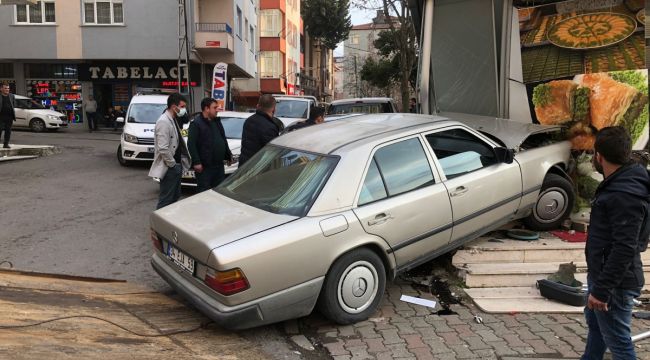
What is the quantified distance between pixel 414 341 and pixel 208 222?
5.93 feet

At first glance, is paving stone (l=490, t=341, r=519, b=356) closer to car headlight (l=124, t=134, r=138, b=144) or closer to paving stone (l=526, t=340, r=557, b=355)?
paving stone (l=526, t=340, r=557, b=355)

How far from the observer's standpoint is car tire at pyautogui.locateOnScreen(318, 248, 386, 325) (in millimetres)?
3986

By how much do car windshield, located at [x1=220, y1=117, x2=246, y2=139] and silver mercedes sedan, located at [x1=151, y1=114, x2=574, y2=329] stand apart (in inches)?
218

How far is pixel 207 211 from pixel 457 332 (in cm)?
222

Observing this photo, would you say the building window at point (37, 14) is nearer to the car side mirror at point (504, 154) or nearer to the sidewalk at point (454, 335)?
the car side mirror at point (504, 154)

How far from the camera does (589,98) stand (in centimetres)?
695

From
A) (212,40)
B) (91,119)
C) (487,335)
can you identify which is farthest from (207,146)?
(91,119)

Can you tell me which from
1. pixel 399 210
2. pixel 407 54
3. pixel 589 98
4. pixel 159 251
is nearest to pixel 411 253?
pixel 399 210

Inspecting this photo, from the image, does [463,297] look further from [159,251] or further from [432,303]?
[159,251]

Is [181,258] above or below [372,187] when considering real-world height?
below

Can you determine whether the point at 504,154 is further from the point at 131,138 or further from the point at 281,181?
the point at 131,138

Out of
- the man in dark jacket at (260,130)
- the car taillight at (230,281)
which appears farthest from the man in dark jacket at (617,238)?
the man in dark jacket at (260,130)

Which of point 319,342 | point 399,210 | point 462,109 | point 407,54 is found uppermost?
point 407,54

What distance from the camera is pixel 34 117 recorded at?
21.5 m
